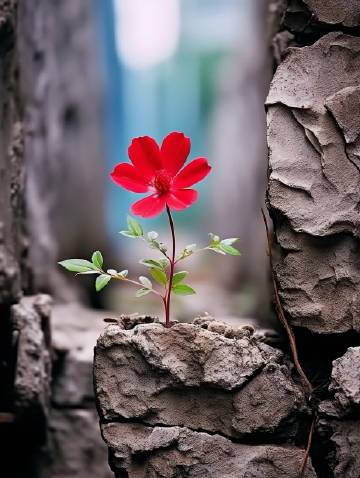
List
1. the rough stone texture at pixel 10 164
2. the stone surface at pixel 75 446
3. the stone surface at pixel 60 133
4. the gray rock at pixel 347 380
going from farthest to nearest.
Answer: the stone surface at pixel 60 133, the stone surface at pixel 75 446, the rough stone texture at pixel 10 164, the gray rock at pixel 347 380

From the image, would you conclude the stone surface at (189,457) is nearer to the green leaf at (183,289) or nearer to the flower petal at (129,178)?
the green leaf at (183,289)

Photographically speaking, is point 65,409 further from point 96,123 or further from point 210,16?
point 210,16

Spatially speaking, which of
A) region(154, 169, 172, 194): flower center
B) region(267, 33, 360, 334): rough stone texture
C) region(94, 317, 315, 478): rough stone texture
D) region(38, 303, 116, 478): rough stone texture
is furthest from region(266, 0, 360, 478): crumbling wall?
region(38, 303, 116, 478): rough stone texture

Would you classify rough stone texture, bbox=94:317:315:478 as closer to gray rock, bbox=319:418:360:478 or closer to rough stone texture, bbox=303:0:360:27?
gray rock, bbox=319:418:360:478

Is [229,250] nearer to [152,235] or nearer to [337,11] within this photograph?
[152,235]

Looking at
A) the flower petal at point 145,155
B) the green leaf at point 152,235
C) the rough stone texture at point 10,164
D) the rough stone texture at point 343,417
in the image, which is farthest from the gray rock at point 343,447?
the rough stone texture at point 10,164

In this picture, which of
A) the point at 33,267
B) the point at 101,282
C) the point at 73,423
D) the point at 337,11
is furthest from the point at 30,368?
Answer: the point at 337,11
